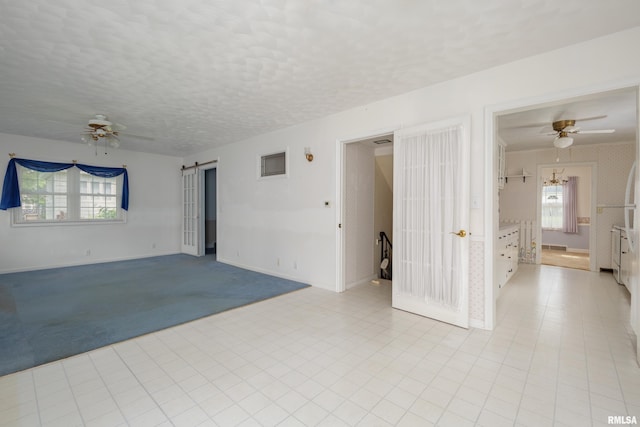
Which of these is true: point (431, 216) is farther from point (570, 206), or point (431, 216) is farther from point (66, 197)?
point (570, 206)

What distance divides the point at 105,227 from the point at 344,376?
6.87 m

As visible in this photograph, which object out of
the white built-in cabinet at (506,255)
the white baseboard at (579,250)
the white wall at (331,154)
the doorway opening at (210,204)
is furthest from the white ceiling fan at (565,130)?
the doorway opening at (210,204)

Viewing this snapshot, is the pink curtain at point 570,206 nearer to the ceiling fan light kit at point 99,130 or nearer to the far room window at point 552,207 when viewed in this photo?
the far room window at point 552,207

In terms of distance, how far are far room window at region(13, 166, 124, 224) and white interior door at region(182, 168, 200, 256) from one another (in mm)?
1428

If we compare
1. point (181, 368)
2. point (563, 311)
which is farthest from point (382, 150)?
point (181, 368)

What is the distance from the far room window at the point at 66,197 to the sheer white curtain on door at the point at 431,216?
6.73 m

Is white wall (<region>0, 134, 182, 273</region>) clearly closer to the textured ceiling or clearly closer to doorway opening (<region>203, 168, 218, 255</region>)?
doorway opening (<region>203, 168, 218, 255</region>)

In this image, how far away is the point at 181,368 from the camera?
2.23 m

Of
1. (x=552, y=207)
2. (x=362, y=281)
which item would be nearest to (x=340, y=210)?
(x=362, y=281)

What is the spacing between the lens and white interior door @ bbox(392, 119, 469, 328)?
296cm

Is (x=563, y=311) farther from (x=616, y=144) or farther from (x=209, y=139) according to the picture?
(x=209, y=139)

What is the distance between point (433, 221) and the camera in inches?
125

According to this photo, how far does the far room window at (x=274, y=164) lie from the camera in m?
5.14

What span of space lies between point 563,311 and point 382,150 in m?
3.40
